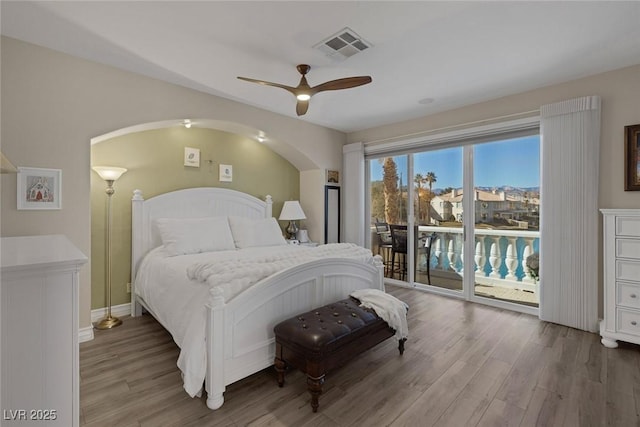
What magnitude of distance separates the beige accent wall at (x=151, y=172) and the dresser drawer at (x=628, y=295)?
4.23 meters

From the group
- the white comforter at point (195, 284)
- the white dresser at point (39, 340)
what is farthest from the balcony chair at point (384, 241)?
the white dresser at point (39, 340)

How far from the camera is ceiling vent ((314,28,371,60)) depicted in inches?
89.3

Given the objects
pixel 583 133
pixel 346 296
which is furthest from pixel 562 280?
pixel 346 296

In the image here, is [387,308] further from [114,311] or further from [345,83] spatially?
[114,311]

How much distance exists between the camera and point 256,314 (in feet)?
6.73

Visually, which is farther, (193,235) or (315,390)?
(193,235)

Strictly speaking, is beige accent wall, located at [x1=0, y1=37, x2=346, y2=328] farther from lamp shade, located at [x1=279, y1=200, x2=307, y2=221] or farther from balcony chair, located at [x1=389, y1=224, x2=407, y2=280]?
balcony chair, located at [x1=389, y1=224, x2=407, y2=280]

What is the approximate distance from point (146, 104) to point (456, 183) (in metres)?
3.93

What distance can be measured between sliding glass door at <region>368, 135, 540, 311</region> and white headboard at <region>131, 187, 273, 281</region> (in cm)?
219

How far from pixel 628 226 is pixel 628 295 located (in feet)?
2.00

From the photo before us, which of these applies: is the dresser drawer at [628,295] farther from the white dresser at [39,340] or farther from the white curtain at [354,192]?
the white dresser at [39,340]

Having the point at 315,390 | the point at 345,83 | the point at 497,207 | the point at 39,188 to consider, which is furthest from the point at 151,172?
the point at 497,207

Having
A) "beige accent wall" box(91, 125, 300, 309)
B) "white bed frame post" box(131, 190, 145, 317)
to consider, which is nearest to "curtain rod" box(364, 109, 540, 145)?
"beige accent wall" box(91, 125, 300, 309)

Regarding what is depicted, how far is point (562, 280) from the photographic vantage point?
3100 millimetres
